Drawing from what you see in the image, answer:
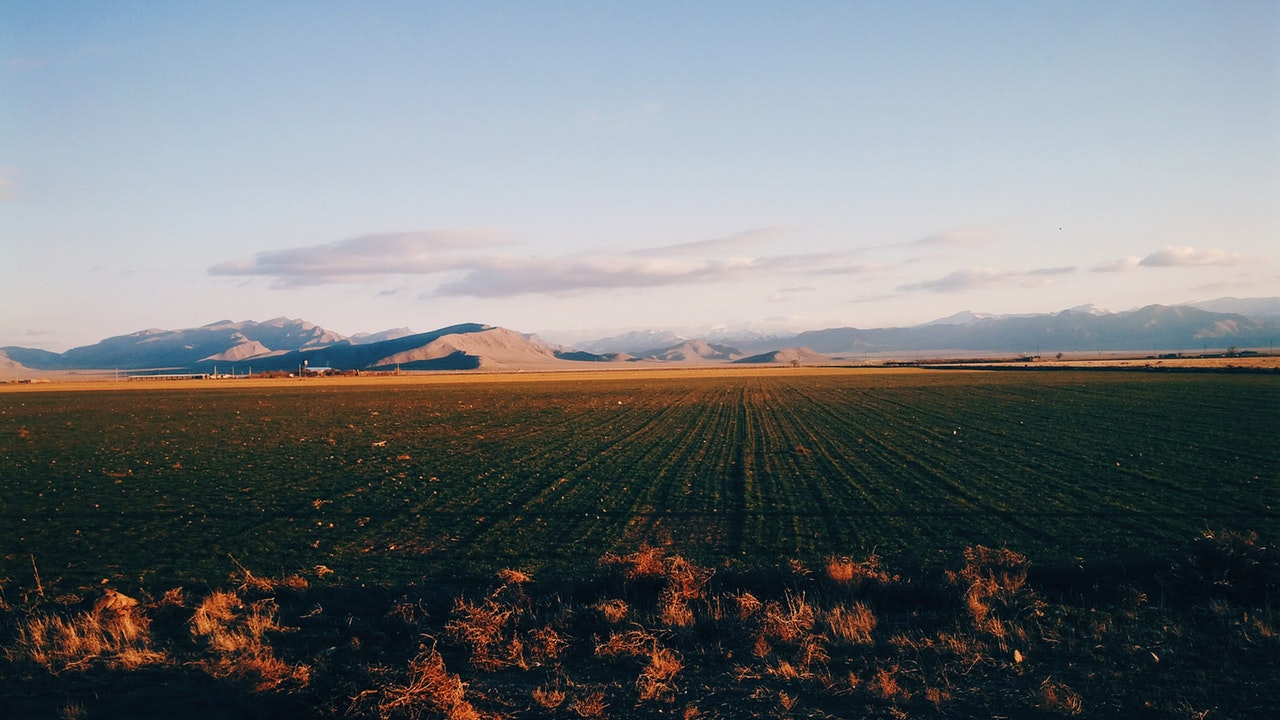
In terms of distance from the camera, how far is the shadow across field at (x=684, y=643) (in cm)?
676

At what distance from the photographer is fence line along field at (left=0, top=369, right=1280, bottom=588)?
41.1ft

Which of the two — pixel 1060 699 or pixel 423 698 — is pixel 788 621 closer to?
pixel 1060 699

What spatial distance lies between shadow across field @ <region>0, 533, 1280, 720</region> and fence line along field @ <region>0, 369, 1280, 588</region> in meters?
1.75

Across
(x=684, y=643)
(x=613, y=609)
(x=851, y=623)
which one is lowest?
(x=684, y=643)

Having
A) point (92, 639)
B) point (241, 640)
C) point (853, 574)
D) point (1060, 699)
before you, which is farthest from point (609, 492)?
point (1060, 699)

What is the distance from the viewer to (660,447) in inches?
1051

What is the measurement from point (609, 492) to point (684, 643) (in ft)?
31.6

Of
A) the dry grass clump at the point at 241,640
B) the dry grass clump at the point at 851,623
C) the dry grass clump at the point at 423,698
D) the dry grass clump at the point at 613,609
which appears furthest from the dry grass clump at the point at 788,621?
the dry grass clump at the point at 241,640

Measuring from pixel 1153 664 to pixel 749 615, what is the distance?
13.9 feet

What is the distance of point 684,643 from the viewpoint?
27.1ft

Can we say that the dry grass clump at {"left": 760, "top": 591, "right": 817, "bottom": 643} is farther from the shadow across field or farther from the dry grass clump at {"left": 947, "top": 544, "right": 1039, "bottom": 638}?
the dry grass clump at {"left": 947, "top": 544, "right": 1039, "bottom": 638}

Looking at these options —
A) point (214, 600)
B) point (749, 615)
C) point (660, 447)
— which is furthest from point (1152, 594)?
point (660, 447)

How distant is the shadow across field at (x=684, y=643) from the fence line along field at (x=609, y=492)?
1.75 m

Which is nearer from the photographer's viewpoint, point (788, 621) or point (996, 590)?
point (788, 621)
